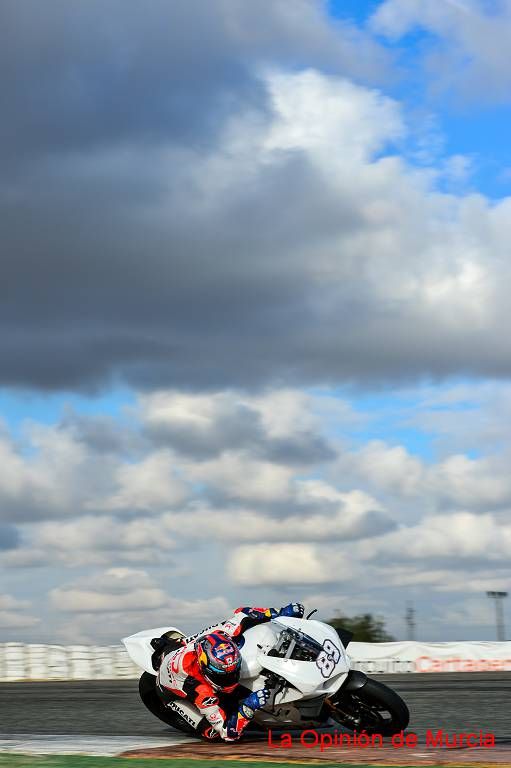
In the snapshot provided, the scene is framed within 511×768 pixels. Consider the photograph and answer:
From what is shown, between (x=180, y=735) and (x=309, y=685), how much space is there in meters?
2.33

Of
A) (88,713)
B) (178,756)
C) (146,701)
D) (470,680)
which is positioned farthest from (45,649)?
(178,756)

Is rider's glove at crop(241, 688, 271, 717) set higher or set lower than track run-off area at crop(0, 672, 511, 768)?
higher

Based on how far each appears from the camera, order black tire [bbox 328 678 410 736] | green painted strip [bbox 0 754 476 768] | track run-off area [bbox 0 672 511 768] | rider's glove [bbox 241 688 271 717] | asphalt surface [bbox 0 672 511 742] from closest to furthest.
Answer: green painted strip [bbox 0 754 476 768] < track run-off area [bbox 0 672 511 768] < black tire [bbox 328 678 410 736] < rider's glove [bbox 241 688 271 717] < asphalt surface [bbox 0 672 511 742]

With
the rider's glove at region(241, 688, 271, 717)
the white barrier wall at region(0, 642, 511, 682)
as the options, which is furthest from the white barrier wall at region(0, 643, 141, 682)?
→ the rider's glove at region(241, 688, 271, 717)

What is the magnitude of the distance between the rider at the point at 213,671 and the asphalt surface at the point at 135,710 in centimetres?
126

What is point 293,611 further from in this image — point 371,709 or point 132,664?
point 132,664

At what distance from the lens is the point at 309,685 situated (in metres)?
10.4

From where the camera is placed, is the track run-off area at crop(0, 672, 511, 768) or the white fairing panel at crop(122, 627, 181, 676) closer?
the track run-off area at crop(0, 672, 511, 768)

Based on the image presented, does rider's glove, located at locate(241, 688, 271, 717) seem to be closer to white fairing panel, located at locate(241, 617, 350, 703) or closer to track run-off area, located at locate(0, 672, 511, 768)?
white fairing panel, located at locate(241, 617, 350, 703)

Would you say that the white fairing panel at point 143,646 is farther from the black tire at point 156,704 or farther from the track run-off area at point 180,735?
the track run-off area at point 180,735

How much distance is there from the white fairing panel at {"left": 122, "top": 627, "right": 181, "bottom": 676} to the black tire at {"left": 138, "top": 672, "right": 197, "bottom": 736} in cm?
15

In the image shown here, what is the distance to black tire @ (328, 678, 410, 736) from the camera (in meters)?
10.4

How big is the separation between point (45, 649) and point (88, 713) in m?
16.9

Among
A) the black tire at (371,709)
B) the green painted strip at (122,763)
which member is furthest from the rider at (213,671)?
the green painted strip at (122,763)
